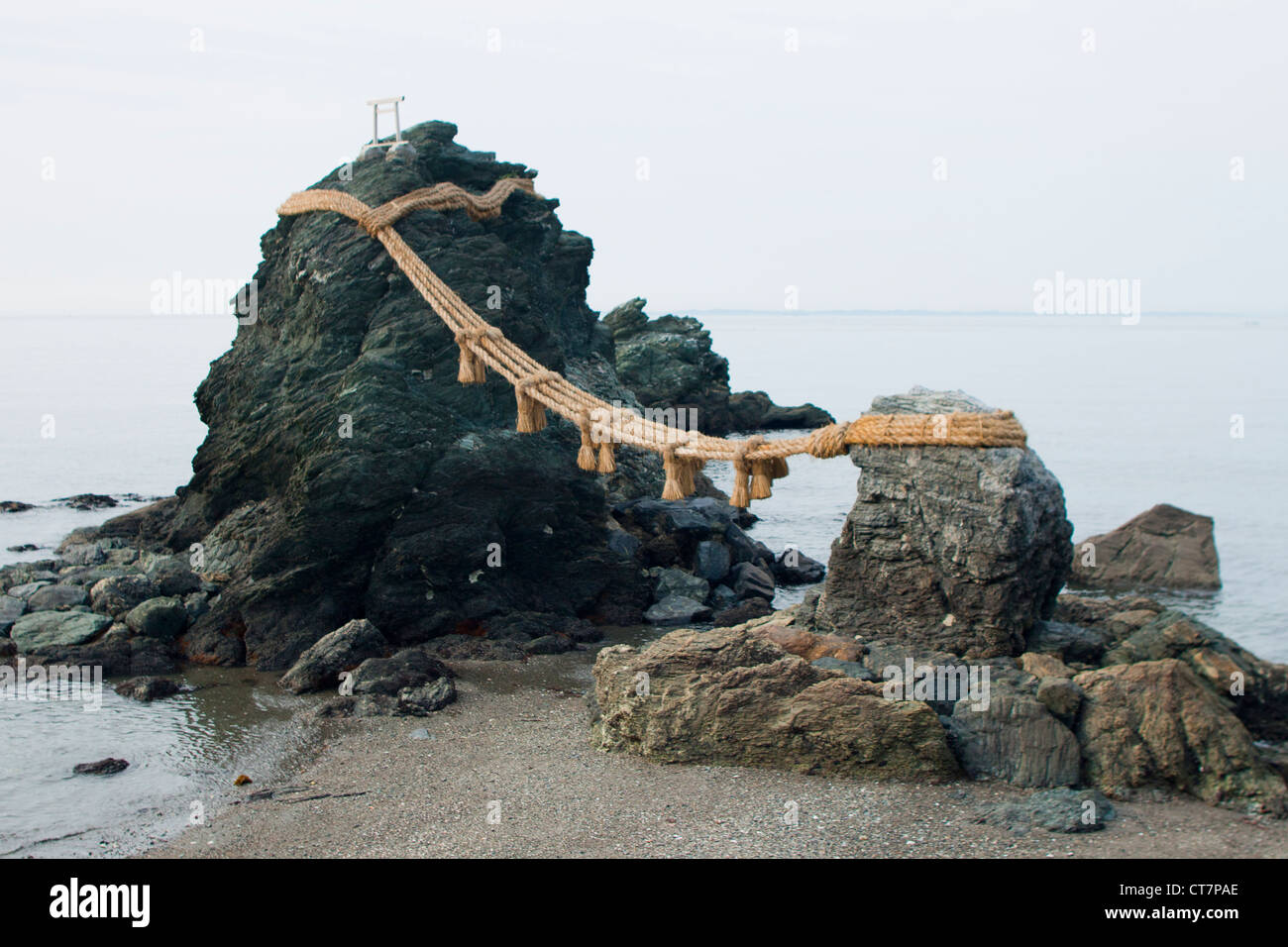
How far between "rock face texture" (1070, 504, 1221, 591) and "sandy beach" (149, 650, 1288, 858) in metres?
10.5

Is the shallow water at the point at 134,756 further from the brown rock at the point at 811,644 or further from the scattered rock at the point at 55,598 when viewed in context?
the brown rock at the point at 811,644

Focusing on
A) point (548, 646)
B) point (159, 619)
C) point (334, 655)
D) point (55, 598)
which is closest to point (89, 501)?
point (55, 598)

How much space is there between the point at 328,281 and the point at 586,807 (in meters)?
8.69

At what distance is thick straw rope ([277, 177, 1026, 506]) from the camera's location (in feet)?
30.4

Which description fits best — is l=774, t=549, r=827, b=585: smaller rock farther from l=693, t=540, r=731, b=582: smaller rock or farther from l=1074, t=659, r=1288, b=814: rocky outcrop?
l=1074, t=659, r=1288, b=814: rocky outcrop

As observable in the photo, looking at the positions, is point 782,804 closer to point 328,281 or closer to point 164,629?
point 164,629

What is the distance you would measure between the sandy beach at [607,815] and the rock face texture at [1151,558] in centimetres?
1048

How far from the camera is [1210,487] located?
30.4 m

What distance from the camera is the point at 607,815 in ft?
25.7

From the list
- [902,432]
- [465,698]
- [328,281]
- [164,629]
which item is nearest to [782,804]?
[902,432]

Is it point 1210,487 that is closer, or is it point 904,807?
point 904,807

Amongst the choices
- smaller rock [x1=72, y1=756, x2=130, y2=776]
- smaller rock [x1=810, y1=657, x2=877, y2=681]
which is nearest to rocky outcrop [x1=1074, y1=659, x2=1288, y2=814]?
smaller rock [x1=810, y1=657, x2=877, y2=681]

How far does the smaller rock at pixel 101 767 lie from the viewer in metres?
9.72

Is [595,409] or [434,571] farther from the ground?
[595,409]
